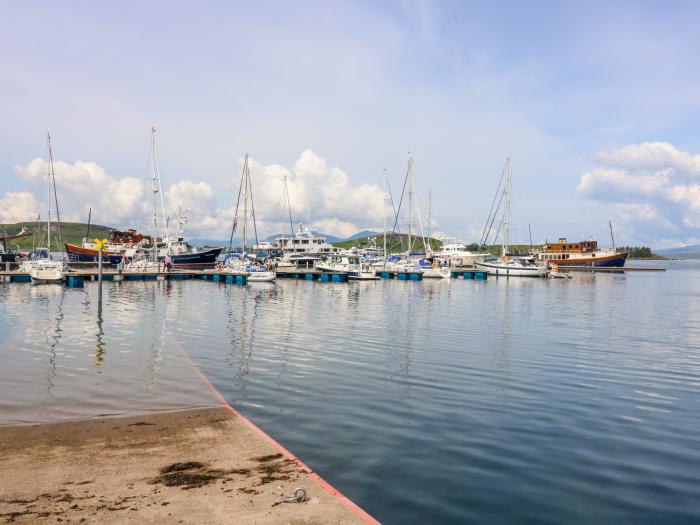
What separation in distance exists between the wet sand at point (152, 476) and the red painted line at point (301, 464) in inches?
3.1

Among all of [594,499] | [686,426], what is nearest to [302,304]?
[686,426]

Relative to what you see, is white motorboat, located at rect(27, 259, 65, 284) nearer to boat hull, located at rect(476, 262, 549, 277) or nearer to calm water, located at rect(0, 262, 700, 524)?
calm water, located at rect(0, 262, 700, 524)

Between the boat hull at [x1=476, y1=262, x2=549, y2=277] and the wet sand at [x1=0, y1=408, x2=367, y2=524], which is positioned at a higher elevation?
the boat hull at [x1=476, y1=262, x2=549, y2=277]

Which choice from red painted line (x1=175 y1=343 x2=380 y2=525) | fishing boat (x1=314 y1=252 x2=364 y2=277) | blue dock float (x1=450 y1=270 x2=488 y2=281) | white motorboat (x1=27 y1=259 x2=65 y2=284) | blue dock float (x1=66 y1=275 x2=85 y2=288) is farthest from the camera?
blue dock float (x1=450 y1=270 x2=488 y2=281)

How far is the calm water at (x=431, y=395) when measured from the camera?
9.34m

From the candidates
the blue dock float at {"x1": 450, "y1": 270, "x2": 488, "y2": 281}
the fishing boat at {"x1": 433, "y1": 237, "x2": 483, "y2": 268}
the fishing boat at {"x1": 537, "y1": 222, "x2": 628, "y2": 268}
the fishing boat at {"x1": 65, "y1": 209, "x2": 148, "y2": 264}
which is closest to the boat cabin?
the fishing boat at {"x1": 537, "y1": 222, "x2": 628, "y2": 268}

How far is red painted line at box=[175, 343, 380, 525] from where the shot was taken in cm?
723

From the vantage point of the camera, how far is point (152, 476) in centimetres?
846

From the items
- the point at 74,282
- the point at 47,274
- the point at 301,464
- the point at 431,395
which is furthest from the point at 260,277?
the point at 301,464

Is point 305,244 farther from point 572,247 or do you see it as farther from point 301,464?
point 301,464

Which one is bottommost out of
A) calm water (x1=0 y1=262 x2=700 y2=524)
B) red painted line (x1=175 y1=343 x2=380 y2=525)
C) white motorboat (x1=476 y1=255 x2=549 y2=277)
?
calm water (x1=0 y1=262 x2=700 y2=524)

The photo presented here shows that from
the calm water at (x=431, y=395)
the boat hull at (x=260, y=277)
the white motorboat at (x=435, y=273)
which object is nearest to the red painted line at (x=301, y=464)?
the calm water at (x=431, y=395)

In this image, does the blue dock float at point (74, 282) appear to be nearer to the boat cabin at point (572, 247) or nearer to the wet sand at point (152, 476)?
the wet sand at point (152, 476)

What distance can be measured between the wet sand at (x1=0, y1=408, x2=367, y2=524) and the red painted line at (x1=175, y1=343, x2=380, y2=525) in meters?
0.08
